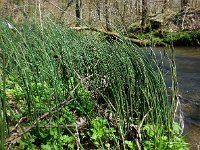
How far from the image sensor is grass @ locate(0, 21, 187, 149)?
2.18m

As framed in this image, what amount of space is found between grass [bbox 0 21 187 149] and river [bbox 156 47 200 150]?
0.32 meters

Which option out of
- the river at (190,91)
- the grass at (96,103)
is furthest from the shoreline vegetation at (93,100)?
the river at (190,91)

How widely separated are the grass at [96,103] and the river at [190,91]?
319mm

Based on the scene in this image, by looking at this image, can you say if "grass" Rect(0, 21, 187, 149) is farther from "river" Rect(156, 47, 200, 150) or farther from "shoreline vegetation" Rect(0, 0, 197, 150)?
"river" Rect(156, 47, 200, 150)

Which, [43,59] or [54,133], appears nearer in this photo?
[54,133]

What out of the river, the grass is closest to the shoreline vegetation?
the grass

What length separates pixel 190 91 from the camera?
5672mm

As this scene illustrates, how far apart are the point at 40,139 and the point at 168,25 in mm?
14717

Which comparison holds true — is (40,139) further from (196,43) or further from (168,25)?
(168,25)

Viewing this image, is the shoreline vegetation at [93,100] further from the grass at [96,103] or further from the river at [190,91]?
the river at [190,91]

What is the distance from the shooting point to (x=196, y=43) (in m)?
12.8

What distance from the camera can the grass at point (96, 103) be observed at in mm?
2180

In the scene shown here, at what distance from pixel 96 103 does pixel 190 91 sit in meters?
3.42

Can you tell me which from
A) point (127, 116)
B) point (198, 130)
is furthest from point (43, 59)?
point (198, 130)
